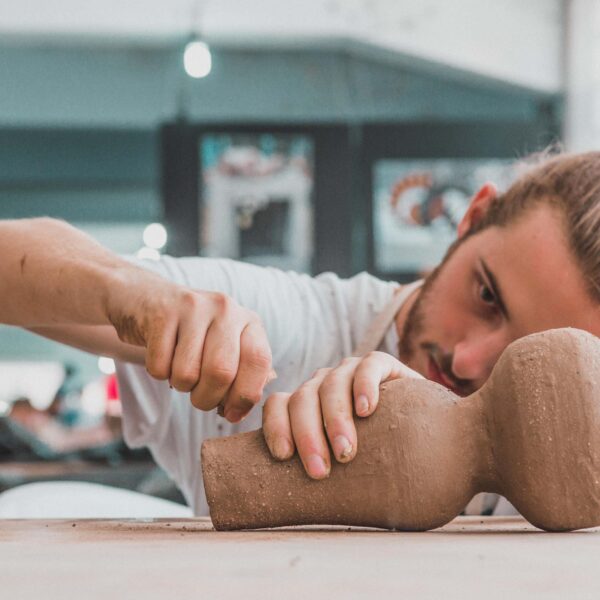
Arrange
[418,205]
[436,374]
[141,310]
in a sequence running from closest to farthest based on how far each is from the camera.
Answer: [141,310] → [436,374] → [418,205]

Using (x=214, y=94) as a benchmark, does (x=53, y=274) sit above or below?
below

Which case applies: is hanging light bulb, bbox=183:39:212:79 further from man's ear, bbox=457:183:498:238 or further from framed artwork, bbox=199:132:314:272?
man's ear, bbox=457:183:498:238

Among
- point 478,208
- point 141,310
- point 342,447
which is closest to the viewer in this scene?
point 342,447

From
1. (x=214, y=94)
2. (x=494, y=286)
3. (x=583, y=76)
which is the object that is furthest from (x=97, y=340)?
(x=214, y=94)

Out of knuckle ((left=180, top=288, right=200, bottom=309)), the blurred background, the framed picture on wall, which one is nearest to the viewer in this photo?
knuckle ((left=180, top=288, right=200, bottom=309))

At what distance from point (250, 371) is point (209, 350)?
34mm

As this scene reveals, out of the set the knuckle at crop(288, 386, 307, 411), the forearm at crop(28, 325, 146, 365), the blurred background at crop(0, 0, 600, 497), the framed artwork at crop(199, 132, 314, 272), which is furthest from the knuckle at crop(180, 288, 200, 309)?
the framed artwork at crop(199, 132, 314, 272)

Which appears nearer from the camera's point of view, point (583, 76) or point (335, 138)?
point (583, 76)

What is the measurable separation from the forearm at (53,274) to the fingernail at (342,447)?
0.28 meters

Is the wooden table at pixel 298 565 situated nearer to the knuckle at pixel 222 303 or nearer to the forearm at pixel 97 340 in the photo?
the knuckle at pixel 222 303

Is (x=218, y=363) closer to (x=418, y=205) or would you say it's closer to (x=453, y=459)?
(x=453, y=459)

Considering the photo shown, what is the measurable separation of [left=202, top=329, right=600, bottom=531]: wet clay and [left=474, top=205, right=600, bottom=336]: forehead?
0.38 metres

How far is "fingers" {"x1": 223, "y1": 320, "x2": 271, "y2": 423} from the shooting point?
2.04 ft

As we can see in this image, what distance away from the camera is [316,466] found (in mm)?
573
